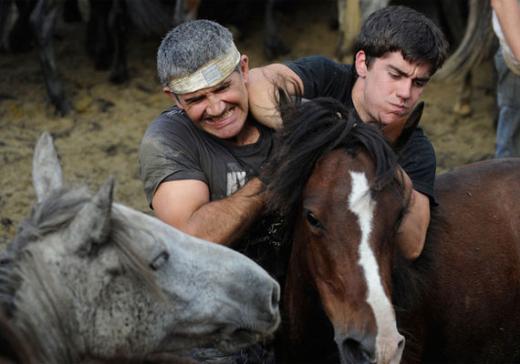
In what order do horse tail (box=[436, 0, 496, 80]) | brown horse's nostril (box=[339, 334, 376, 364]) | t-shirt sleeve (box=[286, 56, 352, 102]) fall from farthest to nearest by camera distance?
1. horse tail (box=[436, 0, 496, 80])
2. t-shirt sleeve (box=[286, 56, 352, 102])
3. brown horse's nostril (box=[339, 334, 376, 364])

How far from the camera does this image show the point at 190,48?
3053mm

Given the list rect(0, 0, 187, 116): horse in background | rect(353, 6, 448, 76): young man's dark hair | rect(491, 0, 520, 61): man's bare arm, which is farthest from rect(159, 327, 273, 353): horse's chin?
rect(0, 0, 187, 116): horse in background

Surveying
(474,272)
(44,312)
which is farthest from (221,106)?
(474,272)

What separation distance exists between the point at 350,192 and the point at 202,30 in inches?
34.7

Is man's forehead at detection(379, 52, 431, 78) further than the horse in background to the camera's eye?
No

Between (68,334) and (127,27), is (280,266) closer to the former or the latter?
(68,334)

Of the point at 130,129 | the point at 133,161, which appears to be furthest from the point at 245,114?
the point at 130,129

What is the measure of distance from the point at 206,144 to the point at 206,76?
Answer: 32cm

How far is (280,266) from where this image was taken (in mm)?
3217

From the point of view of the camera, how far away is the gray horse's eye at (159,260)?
236cm

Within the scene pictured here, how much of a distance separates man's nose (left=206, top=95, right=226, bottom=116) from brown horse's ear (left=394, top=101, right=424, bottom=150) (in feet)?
2.12

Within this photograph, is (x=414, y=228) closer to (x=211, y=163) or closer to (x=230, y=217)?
(x=230, y=217)

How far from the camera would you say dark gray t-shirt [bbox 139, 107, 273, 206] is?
10.4 ft

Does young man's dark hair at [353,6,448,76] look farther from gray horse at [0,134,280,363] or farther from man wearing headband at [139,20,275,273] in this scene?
gray horse at [0,134,280,363]
